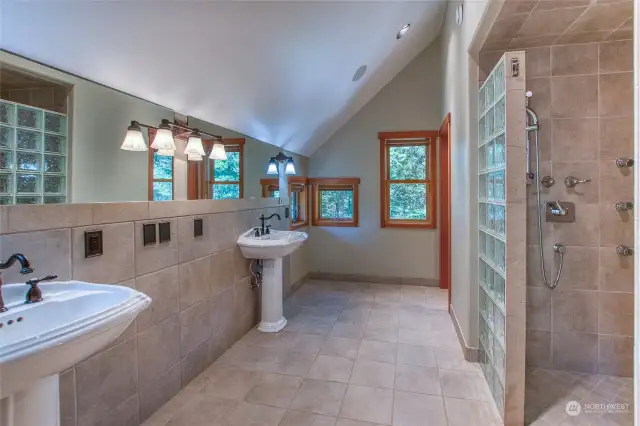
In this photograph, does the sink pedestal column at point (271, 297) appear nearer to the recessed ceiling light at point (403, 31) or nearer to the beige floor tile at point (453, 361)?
the beige floor tile at point (453, 361)

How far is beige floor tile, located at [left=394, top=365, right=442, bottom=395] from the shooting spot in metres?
2.14

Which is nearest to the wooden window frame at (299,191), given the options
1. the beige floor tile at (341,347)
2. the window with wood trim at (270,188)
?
the window with wood trim at (270,188)

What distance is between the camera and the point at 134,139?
186 cm

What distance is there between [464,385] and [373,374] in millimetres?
580

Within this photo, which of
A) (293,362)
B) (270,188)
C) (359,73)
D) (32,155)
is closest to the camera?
(32,155)

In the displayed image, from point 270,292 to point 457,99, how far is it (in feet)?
7.72

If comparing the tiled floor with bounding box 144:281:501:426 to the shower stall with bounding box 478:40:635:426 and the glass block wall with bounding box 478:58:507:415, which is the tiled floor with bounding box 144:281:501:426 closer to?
the glass block wall with bounding box 478:58:507:415

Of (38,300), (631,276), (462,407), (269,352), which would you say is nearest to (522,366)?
(462,407)

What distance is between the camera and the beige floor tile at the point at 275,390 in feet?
6.64

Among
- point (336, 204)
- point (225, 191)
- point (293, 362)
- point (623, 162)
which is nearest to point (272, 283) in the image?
point (293, 362)

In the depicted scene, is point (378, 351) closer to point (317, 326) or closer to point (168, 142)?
point (317, 326)

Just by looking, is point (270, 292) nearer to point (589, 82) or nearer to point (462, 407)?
point (462, 407)

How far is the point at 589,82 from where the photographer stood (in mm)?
2256

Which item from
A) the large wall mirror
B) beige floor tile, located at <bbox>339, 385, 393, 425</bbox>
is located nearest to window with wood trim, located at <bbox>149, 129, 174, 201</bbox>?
the large wall mirror
